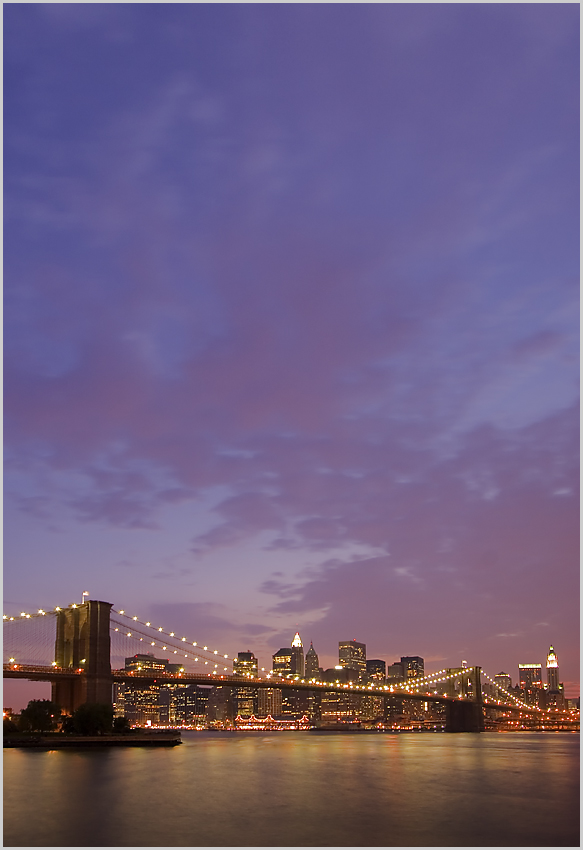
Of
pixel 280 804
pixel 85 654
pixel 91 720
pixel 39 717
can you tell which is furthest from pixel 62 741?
pixel 280 804

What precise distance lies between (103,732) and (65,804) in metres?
33.3

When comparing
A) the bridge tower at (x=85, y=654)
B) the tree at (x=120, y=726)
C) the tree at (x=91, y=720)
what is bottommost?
the tree at (x=120, y=726)

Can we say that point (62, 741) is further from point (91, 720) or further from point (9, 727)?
point (9, 727)

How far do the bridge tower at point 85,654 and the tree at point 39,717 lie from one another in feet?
9.30

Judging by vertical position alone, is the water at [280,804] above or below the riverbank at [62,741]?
above

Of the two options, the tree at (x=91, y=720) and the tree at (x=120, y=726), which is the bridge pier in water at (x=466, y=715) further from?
the tree at (x=91, y=720)

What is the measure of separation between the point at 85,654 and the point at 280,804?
41079mm

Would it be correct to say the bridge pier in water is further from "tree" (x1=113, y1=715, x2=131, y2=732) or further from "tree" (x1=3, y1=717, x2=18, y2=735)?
"tree" (x1=3, y1=717, x2=18, y2=735)

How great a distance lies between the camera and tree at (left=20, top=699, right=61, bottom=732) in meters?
61.3

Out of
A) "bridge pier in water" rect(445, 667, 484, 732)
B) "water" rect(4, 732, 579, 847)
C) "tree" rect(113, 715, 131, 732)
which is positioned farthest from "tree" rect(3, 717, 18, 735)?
"bridge pier in water" rect(445, 667, 484, 732)

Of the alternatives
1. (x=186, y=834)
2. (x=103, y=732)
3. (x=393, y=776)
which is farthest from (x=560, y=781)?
(x=103, y=732)

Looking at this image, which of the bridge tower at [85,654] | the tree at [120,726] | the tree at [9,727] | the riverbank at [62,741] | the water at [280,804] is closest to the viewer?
the water at [280,804]

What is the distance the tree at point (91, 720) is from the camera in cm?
5959

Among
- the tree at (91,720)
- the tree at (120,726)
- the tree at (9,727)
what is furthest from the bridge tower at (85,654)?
the tree at (9,727)
